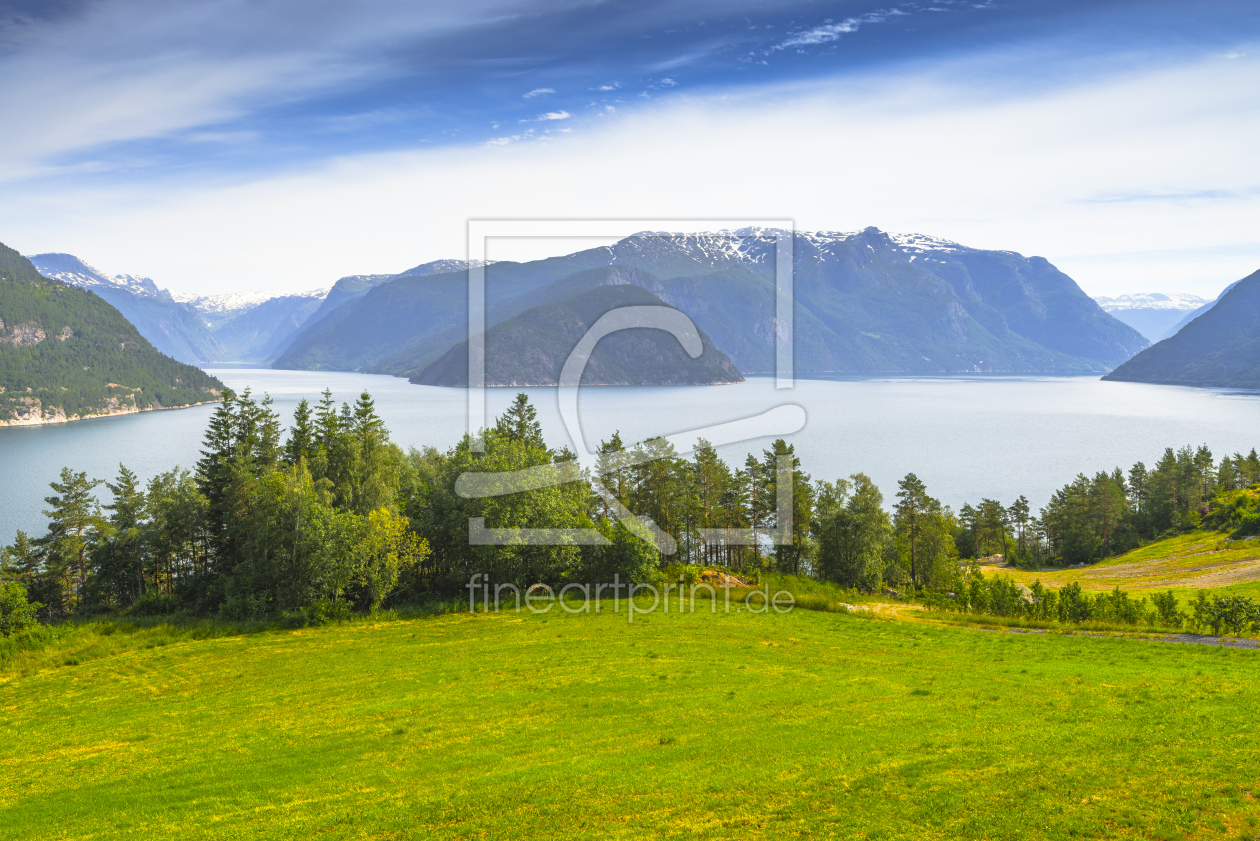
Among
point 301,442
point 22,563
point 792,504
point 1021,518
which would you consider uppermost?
point 301,442

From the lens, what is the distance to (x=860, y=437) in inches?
4719

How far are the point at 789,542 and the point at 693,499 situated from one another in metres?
7.90

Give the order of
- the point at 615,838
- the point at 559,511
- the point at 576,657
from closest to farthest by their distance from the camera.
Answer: the point at 615,838 < the point at 576,657 < the point at 559,511

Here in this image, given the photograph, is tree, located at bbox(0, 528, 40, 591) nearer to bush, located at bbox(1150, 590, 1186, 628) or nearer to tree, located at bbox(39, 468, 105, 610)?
tree, located at bbox(39, 468, 105, 610)

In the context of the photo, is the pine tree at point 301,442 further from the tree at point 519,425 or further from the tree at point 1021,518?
the tree at point 1021,518

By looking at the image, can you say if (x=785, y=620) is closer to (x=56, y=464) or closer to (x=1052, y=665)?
(x=1052, y=665)

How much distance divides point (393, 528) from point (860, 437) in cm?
9877

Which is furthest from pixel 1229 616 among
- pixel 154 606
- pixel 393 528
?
pixel 154 606

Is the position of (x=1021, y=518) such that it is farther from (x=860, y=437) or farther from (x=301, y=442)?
(x=301, y=442)

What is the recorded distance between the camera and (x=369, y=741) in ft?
55.1

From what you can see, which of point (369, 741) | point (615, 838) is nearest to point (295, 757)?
point (369, 741)

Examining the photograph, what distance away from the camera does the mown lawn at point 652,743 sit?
11.9 meters

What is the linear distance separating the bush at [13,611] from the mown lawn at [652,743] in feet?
26.2

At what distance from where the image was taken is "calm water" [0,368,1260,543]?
8856 cm
